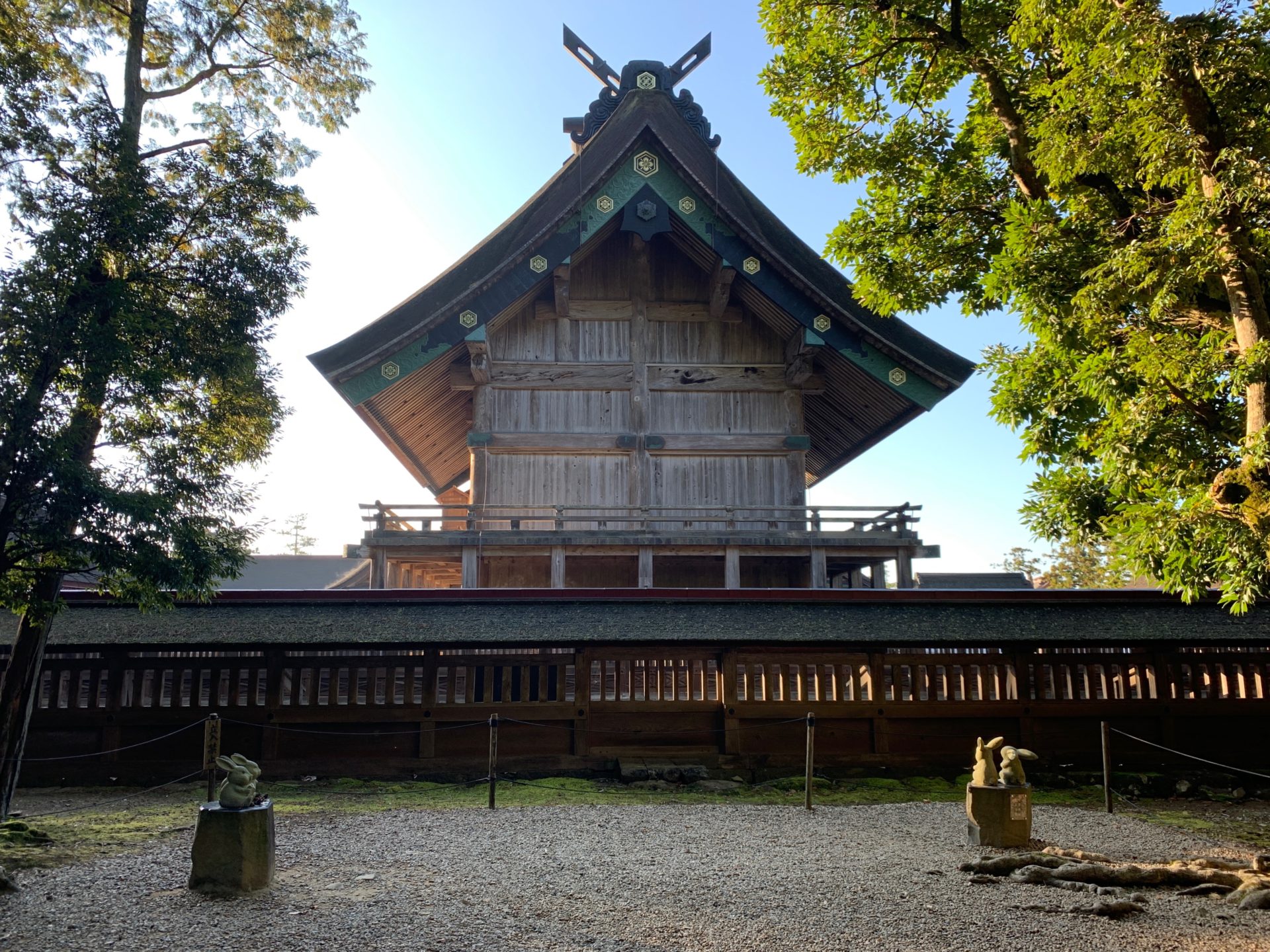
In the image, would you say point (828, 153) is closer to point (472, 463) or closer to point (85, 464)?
point (85, 464)

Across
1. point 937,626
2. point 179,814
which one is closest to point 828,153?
point 937,626

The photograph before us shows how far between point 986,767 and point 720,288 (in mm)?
9829

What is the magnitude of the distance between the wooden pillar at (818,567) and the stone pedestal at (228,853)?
9.96 m

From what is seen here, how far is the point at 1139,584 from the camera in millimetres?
31609

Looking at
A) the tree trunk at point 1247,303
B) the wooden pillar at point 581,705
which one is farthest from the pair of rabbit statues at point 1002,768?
the wooden pillar at point 581,705

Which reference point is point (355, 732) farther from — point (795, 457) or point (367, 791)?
point (795, 457)

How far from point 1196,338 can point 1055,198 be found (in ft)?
5.10

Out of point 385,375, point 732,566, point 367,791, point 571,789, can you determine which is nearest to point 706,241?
point 732,566

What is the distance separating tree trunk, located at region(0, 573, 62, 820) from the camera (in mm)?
7125

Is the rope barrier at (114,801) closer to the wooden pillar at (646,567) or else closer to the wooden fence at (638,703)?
the wooden fence at (638,703)

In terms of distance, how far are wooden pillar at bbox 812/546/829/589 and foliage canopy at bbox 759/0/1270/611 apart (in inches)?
250

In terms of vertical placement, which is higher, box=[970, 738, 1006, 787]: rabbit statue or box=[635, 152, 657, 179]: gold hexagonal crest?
box=[635, 152, 657, 179]: gold hexagonal crest

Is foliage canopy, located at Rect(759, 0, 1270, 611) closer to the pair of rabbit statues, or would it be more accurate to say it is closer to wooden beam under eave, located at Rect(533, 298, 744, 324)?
the pair of rabbit statues

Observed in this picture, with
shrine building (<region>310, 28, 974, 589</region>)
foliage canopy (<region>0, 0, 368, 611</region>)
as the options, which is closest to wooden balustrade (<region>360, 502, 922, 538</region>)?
shrine building (<region>310, 28, 974, 589</region>)
